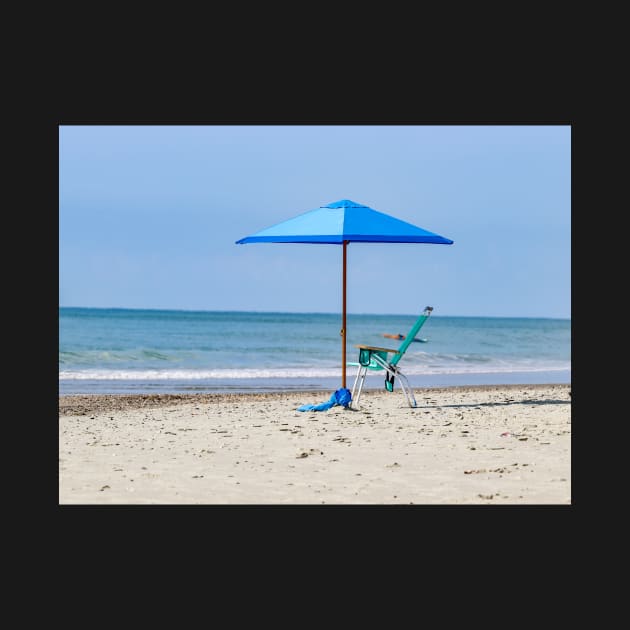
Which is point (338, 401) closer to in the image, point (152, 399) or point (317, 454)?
point (317, 454)

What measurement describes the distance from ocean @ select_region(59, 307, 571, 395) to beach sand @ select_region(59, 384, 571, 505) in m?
1.19

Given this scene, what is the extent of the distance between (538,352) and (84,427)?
21.9 metres

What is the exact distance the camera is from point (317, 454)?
623 cm

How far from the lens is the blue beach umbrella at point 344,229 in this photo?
831 cm

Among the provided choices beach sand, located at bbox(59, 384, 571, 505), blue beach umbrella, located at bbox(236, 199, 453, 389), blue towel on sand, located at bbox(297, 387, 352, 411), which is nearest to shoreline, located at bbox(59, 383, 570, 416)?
beach sand, located at bbox(59, 384, 571, 505)

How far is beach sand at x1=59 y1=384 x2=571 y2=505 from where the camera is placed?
4.96 meters

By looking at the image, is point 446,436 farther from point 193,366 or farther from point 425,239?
point 193,366

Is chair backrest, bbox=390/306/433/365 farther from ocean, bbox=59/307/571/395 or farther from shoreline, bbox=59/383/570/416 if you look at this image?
shoreline, bbox=59/383/570/416

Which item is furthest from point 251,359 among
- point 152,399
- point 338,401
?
point 338,401

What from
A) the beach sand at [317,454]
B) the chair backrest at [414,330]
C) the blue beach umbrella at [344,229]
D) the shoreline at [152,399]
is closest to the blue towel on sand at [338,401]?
the beach sand at [317,454]

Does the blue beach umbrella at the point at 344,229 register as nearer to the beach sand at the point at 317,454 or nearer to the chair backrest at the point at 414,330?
the chair backrest at the point at 414,330

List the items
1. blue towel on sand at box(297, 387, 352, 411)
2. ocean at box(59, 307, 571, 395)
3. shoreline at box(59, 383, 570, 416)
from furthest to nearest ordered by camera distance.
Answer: ocean at box(59, 307, 571, 395), shoreline at box(59, 383, 570, 416), blue towel on sand at box(297, 387, 352, 411)

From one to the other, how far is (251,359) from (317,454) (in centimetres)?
1538

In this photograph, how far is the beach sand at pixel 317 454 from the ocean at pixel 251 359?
3.92ft
